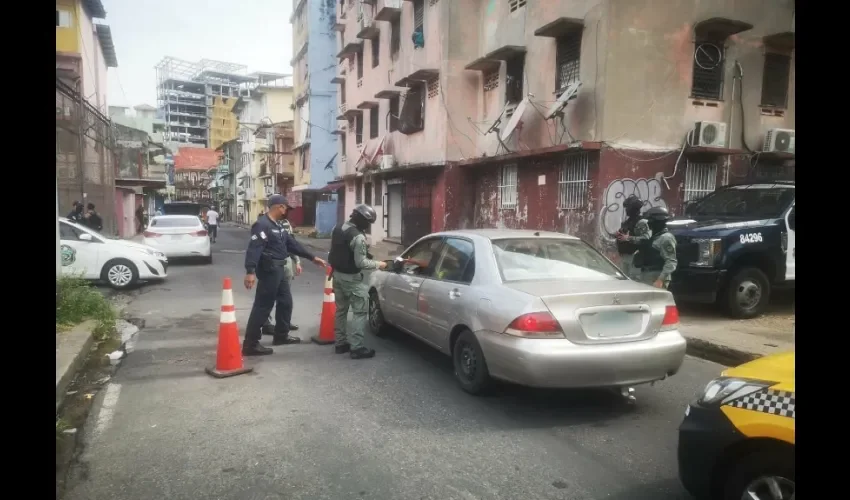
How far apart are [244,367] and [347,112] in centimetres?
2162

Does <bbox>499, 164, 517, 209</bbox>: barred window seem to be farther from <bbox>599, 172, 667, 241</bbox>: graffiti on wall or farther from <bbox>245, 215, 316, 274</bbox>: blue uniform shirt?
<bbox>245, 215, 316, 274</bbox>: blue uniform shirt

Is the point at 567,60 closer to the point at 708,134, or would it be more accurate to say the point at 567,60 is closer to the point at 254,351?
the point at 708,134

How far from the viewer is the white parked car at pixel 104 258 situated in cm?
1096

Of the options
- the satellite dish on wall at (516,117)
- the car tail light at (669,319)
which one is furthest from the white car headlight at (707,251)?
the satellite dish on wall at (516,117)

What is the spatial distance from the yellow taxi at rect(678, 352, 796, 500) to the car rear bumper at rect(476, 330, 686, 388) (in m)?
1.29

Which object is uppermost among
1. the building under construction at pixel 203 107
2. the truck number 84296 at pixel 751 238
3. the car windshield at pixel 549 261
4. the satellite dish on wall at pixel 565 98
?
the building under construction at pixel 203 107

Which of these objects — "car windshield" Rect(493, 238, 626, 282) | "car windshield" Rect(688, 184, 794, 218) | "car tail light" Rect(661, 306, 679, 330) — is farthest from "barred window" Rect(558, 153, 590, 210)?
"car tail light" Rect(661, 306, 679, 330)

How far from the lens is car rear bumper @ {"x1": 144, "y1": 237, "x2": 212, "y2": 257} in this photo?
1547 centimetres

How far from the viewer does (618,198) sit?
1145 cm

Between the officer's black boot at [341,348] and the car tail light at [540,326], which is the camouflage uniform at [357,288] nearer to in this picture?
the officer's black boot at [341,348]

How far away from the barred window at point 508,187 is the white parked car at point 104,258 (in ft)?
27.8
